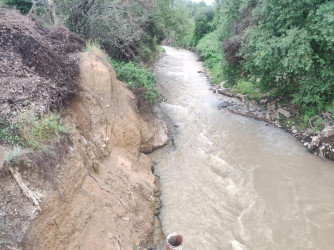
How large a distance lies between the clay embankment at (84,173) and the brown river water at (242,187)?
982mm

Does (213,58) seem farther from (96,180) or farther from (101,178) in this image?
(96,180)

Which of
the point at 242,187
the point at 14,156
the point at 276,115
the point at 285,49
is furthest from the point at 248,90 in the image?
the point at 14,156

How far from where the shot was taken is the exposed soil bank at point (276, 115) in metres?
8.77

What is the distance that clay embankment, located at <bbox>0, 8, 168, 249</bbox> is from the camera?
3701 millimetres

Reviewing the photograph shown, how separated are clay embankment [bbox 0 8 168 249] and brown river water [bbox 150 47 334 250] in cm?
98

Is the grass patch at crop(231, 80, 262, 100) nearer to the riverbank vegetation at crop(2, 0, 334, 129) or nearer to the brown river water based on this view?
the riverbank vegetation at crop(2, 0, 334, 129)

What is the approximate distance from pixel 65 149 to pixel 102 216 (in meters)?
1.53

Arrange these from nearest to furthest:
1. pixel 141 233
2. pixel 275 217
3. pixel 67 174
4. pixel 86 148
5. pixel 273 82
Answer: pixel 67 174 → pixel 141 233 → pixel 86 148 → pixel 275 217 → pixel 273 82

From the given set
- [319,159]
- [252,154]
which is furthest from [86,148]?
[319,159]

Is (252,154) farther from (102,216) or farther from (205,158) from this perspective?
(102,216)

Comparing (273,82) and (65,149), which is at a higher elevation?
(273,82)

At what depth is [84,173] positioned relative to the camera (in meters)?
4.93

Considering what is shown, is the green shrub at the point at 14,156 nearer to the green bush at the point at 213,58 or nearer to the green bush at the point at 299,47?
the green bush at the point at 299,47

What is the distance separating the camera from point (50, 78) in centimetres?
584
